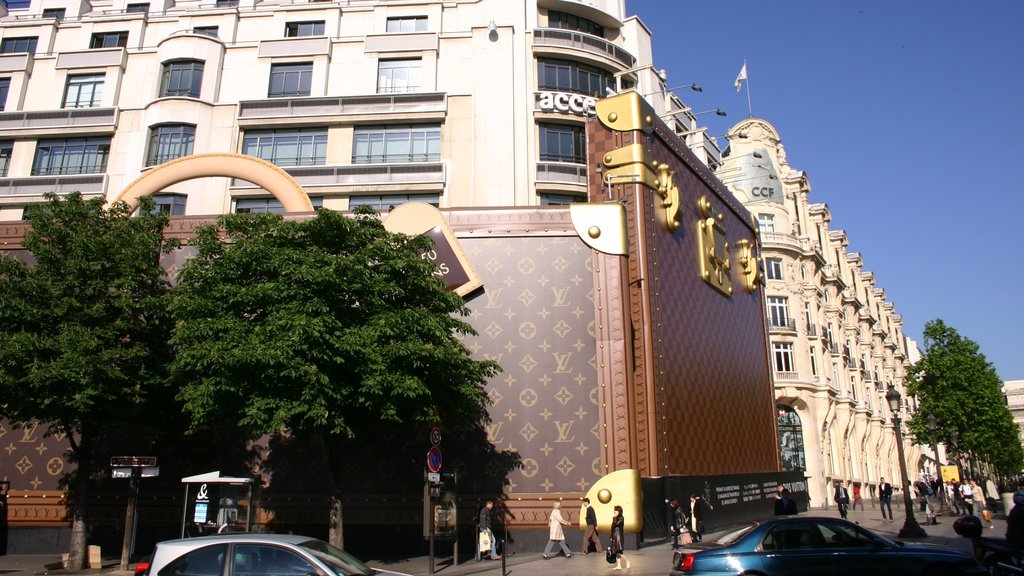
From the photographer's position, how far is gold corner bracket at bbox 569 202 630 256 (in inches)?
843

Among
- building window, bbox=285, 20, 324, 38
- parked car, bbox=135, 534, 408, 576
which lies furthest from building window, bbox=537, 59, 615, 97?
parked car, bbox=135, 534, 408, 576

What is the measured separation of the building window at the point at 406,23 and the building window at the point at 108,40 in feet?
47.0

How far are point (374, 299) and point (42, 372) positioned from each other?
7708 millimetres

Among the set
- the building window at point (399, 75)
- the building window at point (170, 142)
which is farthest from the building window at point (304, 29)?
the building window at point (170, 142)

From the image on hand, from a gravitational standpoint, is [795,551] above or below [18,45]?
below

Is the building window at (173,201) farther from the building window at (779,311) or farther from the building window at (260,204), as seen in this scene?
the building window at (779,311)

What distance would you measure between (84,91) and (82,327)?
959 inches

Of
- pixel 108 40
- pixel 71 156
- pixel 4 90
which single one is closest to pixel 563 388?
pixel 71 156

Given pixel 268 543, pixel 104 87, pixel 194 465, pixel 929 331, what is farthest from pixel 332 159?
pixel 929 331

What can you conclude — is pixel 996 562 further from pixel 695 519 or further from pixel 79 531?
pixel 79 531

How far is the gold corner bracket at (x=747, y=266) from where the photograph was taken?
3102 centimetres

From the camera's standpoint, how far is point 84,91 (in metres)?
35.5

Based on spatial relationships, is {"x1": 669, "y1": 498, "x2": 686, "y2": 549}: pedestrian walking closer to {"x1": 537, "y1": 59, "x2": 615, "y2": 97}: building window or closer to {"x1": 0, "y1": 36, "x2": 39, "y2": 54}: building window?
{"x1": 537, "y1": 59, "x2": 615, "y2": 97}: building window

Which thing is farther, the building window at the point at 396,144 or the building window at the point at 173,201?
the building window at the point at 396,144
